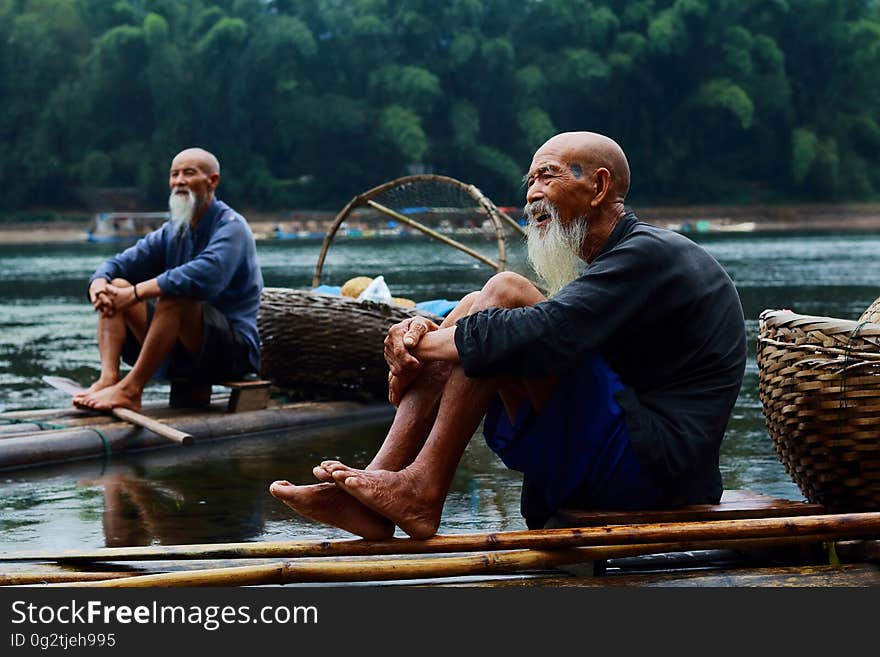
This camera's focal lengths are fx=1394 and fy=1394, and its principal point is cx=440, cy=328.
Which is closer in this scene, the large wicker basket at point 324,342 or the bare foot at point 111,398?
the bare foot at point 111,398

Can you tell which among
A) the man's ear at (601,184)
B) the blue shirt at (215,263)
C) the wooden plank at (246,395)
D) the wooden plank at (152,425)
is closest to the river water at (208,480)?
the wooden plank at (152,425)

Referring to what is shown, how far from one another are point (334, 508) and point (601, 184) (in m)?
1.17

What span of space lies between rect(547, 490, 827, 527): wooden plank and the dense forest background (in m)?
60.8

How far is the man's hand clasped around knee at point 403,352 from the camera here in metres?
3.66

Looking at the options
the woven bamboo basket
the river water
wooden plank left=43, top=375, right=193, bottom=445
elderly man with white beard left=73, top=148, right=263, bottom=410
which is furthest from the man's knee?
the woven bamboo basket

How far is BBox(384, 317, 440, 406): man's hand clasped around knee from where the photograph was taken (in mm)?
3664

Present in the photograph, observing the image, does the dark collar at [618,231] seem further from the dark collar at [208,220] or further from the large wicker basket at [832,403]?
the dark collar at [208,220]

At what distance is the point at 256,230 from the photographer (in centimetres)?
5897

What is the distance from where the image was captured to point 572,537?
346 cm

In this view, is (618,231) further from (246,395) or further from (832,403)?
(246,395)

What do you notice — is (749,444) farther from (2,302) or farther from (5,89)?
(5,89)

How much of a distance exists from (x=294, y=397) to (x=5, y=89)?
68.9 metres

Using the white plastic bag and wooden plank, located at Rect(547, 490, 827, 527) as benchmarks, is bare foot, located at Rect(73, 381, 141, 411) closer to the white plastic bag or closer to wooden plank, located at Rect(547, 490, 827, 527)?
the white plastic bag

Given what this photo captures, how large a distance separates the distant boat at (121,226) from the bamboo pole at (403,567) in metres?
51.4
